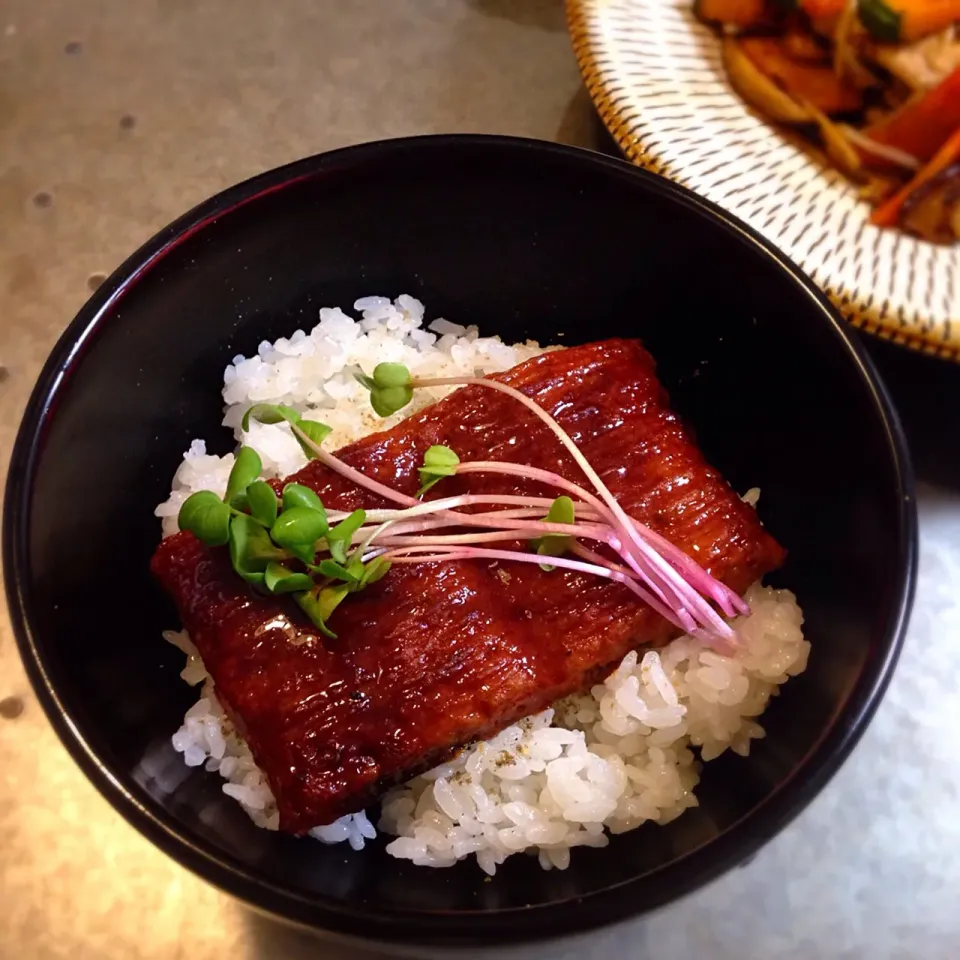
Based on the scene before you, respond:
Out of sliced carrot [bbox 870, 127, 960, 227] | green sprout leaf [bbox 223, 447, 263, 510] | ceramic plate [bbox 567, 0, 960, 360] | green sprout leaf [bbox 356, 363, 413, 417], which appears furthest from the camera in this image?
sliced carrot [bbox 870, 127, 960, 227]

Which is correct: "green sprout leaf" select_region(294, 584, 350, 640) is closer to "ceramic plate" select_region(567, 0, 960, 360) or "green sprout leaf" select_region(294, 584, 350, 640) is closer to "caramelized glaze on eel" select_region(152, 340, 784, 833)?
"caramelized glaze on eel" select_region(152, 340, 784, 833)

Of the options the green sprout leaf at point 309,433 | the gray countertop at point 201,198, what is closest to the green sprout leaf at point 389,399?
the green sprout leaf at point 309,433

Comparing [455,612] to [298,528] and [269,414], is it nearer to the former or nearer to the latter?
[298,528]

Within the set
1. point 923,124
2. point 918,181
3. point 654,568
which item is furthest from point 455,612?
point 923,124

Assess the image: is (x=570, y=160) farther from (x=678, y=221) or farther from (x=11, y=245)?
(x=11, y=245)

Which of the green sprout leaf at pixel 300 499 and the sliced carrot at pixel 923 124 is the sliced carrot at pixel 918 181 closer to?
the sliced carrot at pixel 923 124

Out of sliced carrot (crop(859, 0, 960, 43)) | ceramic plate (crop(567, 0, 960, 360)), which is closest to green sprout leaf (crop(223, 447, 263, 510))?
ceramic plate (crop(567, 0, 960, 360))
